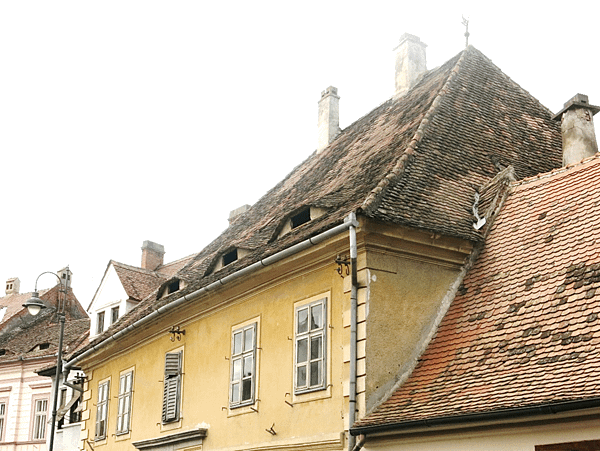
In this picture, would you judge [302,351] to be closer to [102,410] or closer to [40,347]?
[102,410]

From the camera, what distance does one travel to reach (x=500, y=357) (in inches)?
378

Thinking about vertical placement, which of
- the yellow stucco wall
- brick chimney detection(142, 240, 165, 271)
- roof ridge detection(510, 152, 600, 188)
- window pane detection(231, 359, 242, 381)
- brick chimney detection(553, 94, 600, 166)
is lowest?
the yellow stucco wall

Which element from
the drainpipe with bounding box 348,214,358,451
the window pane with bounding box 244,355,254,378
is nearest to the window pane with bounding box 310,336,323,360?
the drainpipe with bounding box 348,214,358,451

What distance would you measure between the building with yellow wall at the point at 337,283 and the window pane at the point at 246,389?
32 millimetres

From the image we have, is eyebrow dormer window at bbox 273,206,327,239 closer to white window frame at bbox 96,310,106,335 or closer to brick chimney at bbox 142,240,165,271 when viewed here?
white window frame at bbox 96,310,106,335

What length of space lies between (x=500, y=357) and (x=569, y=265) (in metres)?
1.50

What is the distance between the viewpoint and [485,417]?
852 cm

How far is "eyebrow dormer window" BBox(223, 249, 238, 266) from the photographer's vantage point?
15002mm

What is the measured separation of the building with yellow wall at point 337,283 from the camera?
11070mm

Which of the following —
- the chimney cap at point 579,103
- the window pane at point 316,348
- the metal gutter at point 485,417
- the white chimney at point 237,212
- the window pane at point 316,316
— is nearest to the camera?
the metal gutter at point 485,417

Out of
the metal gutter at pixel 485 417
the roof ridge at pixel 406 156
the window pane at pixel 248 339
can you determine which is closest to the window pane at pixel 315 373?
the metal gutter at pixel 485 417

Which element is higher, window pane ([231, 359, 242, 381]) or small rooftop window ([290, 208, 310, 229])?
small rooftop window ([290, 208, 310, 229])

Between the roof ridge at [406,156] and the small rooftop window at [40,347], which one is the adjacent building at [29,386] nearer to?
the small rooftop window at [40,347]

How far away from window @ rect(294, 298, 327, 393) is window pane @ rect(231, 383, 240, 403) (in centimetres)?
188
